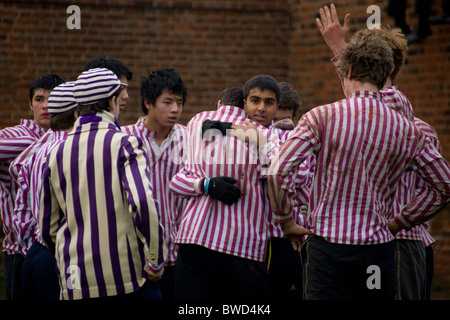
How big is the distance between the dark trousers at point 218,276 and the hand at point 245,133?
2.30 feet

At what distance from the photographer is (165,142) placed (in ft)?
17.5

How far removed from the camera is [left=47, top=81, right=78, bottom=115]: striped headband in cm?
437

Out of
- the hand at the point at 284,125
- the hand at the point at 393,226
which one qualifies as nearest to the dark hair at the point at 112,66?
the hand at the point at 284,125

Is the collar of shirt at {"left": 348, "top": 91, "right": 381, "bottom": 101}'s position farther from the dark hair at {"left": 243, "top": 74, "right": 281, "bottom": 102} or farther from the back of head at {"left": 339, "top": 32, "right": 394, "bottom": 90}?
the dark hair at {"left": 243, "top": 74, "right": 281, "bottom": 102}


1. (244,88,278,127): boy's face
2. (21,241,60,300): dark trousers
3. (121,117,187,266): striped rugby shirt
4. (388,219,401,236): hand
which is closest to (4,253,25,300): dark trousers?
(21,241,60,300): dark trousers

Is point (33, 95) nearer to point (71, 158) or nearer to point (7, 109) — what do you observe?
point (71, 158)

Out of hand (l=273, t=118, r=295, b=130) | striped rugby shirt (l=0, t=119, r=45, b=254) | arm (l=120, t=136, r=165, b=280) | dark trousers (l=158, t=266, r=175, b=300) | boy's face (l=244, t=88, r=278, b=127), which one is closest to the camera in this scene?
arm (l=120, t=136, r=165, b=280)

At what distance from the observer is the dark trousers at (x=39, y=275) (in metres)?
4.50

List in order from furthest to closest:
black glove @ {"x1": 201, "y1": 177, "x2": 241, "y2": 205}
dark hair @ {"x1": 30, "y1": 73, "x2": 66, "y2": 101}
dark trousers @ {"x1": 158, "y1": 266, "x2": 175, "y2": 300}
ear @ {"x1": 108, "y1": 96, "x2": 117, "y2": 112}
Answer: dark hair @ {"x1": 30, "y1": 73, "x2": 66, "y2": 101}
dark trousers @ {"x1": 158, "y1": 266, "x2": 175, "y2": 300}
black glove @ {"x1": 201, "y1": 177, "x2": 241, "y2": 205}
ear @ {"x1": 108, "y1": 96, "x2": 117, "y2": 112}

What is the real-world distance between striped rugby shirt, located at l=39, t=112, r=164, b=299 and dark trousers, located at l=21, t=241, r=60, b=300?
2.39ft

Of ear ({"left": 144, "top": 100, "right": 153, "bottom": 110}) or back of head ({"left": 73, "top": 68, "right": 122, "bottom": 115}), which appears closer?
back of head ({"left": 73, "top": 68, "right": 122, "bottom": 115})

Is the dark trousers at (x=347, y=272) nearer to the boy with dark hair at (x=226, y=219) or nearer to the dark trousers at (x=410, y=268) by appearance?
the boy with dark hair at (x=226, y=219)

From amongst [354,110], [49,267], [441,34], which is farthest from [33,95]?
[441,34]

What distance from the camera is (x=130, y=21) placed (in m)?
9.05
